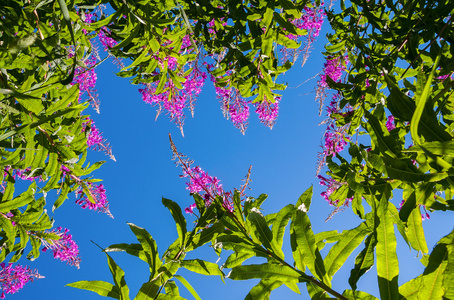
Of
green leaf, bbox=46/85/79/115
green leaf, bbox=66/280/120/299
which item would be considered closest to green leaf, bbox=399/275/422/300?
green leaf, bbox=66/280/120/299

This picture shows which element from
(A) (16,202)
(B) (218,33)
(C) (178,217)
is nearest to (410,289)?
(C) (178,217)

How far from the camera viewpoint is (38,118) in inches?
63.1

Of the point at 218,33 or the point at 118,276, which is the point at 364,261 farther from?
the point at 218,33

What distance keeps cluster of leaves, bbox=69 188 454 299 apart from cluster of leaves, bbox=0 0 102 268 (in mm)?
777

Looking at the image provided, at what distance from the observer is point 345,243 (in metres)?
0.89

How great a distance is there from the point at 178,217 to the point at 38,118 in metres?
0.93

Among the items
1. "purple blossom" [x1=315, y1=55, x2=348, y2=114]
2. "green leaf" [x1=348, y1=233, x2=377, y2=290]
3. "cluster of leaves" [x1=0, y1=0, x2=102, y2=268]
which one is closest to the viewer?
"green leaf" [x1=348, y1=233, x2=377, y2=290]

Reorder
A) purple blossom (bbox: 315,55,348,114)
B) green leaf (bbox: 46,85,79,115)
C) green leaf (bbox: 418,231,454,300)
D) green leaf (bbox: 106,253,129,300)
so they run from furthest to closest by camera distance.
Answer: purple blossom (bbox: 315,55,348,114)
green leaf (bbox: 46,85,79,115)
green leaf (bbox: 106,253,129,300)
green leaf (bbox: 418,231,454,300)

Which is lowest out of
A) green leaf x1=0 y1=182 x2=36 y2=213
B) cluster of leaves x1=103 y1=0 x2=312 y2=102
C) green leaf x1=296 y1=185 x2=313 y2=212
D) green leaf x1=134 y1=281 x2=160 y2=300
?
green leaf x1=134 y1=281 x2=160 y2=300

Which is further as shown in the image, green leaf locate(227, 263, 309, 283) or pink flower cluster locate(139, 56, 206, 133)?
pink flower cluster locate(139, 56, 206, 133)

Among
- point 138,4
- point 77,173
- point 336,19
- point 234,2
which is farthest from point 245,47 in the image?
point 77,173

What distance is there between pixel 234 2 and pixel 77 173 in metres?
1.49

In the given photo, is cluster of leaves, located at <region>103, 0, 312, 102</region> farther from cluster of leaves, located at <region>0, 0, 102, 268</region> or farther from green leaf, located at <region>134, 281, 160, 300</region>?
green leaf, located at <region>134, 281, 160, 300</region>

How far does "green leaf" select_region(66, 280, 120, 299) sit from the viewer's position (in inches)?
39.9
